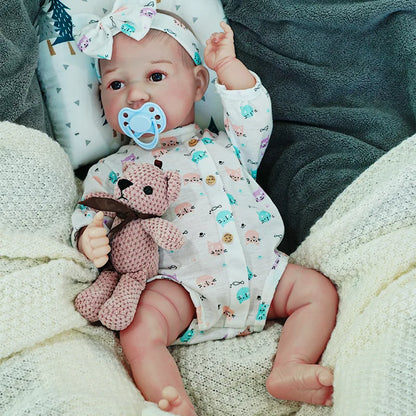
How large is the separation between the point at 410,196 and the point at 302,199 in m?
0.30

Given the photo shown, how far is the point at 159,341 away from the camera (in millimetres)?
991

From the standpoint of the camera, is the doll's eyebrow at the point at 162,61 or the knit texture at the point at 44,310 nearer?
the knit texture at the point at 44,310

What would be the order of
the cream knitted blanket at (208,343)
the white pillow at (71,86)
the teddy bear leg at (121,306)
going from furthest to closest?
the white pillow at (71,86)
the teddy bear leg at (121,306)
the cream knitted blanket at (208,343)

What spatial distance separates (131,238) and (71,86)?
485 millimetres

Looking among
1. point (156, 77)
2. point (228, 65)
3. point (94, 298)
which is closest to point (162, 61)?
point (156, 77)

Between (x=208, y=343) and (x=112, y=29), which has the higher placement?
(x=112, y=29)

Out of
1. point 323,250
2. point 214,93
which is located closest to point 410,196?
point 323,250

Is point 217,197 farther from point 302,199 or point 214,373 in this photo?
point 214,373

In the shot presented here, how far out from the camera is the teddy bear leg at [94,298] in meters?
0.99

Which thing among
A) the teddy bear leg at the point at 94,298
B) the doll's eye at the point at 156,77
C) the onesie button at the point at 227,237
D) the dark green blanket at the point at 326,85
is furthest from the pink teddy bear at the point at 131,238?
the dark green blanket at the point at 326,85

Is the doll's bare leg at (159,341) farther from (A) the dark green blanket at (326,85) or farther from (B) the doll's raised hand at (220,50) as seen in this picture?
(B) the doll's raised hand at (220,50)

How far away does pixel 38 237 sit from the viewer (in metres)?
0.98

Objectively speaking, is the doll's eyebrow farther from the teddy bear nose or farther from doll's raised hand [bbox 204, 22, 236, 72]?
A: the teddy bear nose

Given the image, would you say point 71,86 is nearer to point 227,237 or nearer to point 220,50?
point 220,50
